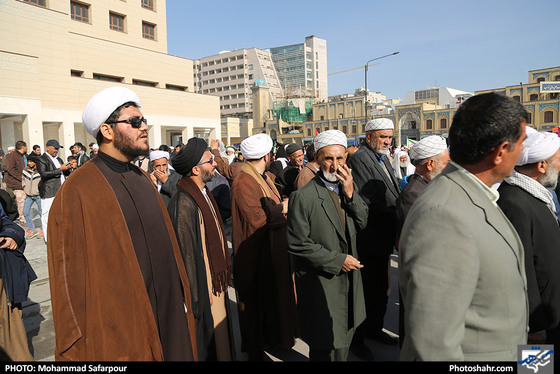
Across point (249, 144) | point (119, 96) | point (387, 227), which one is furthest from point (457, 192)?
point (249, 144)

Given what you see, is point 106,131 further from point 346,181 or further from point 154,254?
point 346,181

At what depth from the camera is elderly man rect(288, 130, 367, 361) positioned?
8.70ft

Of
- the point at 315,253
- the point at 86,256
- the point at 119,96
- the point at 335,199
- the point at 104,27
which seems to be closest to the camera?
the point at 86,256

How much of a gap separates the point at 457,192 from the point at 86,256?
1.83 meters

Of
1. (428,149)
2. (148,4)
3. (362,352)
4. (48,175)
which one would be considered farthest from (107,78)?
(362,352)

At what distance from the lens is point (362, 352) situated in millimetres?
3479

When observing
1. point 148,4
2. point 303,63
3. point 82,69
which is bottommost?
point 82,69

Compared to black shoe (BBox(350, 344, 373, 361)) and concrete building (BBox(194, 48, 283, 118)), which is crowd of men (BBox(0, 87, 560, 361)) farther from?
concrete building (BBox(194, 48, 283, 118))

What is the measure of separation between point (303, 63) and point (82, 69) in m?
76.1

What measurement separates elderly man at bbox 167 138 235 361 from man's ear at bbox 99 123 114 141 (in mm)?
888

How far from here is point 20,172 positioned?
970cm

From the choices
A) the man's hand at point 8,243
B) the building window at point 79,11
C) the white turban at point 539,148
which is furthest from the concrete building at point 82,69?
the white turban at point 539,148

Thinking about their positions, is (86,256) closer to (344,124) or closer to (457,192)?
(457,192)

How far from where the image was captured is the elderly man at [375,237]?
11.4ft
